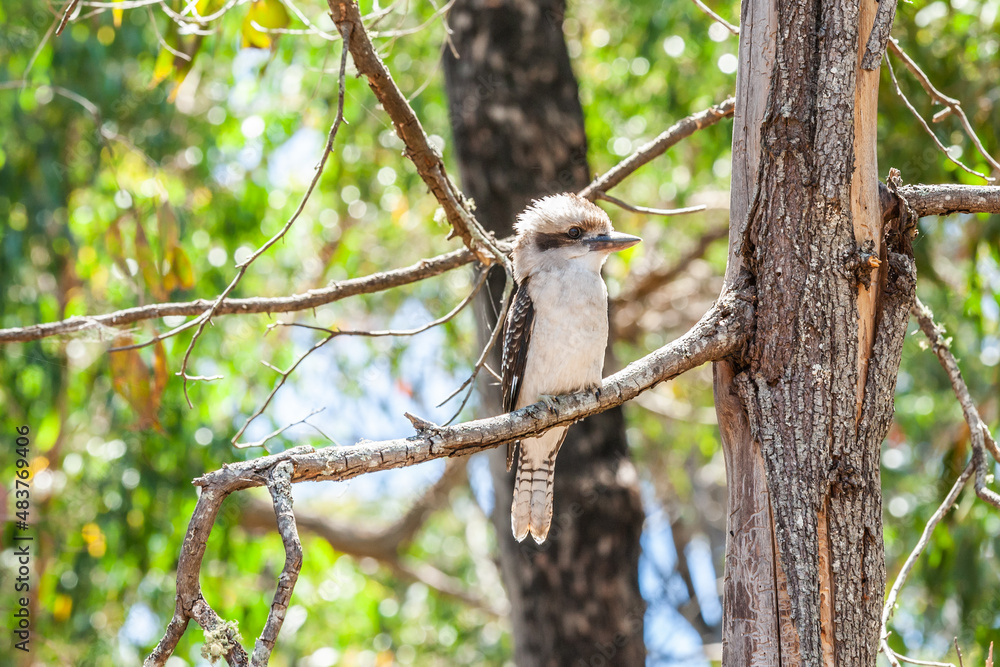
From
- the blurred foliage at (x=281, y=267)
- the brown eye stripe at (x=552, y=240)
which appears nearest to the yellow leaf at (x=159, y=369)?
the blurred foliage at (x=281, y=267)

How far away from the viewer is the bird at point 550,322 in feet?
8.80

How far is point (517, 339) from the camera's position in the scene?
283cm

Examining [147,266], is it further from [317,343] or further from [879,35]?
[879,35]

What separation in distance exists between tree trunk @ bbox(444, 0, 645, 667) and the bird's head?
2.61 ft

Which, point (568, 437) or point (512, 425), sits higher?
point (568, 437)

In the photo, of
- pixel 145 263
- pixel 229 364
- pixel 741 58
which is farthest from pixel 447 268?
pixel 229 364

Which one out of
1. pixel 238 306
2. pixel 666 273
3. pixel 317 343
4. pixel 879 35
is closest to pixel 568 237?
pixel 317 343

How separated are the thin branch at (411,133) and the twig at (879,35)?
0.97 m

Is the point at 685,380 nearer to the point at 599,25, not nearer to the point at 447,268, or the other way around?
the point at 599,25

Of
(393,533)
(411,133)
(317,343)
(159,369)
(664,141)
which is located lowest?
(393,533)

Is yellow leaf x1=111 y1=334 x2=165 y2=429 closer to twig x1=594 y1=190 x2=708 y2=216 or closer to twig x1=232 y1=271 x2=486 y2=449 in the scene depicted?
twig x1=232 y1=271 x2=486 y2=449

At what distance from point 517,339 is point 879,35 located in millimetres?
1383

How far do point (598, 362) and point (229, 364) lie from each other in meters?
3.09

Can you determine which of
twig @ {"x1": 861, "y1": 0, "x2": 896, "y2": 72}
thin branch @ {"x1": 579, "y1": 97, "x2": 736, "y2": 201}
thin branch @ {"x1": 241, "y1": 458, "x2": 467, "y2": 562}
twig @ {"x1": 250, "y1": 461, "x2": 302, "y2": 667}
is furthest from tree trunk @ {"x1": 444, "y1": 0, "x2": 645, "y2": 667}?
twig @ {"x1": 250, "y1": 461, "x2": 302, "y2": 667}
